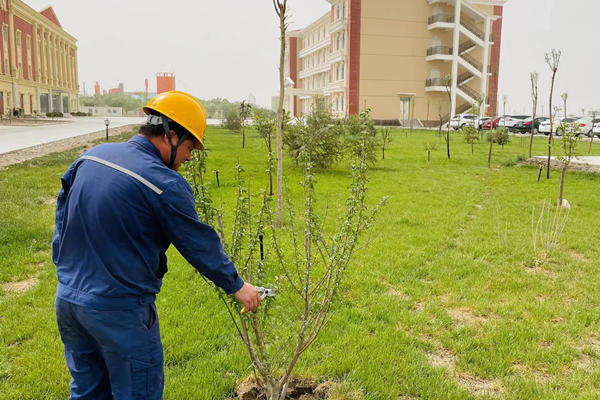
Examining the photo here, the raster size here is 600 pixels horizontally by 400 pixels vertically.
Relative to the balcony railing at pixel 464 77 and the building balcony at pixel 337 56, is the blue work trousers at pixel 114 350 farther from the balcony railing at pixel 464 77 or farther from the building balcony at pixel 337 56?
the balcony railing at pixel 464 77

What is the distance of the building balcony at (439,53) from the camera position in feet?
143

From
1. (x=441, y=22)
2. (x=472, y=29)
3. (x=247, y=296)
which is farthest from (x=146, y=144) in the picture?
(x=472, y=29)

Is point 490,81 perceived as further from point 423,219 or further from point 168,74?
point 168,74

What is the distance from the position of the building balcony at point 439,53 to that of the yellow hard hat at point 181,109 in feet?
147

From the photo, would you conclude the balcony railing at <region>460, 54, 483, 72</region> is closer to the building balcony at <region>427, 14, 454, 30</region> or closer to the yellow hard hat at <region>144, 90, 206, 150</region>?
the building balcony at <region>427, 14, 454, 30</region>

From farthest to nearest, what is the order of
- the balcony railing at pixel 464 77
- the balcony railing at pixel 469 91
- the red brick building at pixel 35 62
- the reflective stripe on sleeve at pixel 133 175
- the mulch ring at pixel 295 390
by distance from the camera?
the balcony railing at pixel 464 77
the red brick building at pixel 35 62
the balcony railing at pixel 469 91
the mulch ring at pixel 295 390
the reflective stripe on sleeve at pixel 133 175

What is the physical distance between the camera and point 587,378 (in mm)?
3662

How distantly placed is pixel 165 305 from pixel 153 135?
116 inches

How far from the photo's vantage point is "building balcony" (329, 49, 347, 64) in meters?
46.0

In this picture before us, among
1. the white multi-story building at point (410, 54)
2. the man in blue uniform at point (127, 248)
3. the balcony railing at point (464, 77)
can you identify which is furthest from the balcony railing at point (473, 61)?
the man in blue uniform at point (127, 248)

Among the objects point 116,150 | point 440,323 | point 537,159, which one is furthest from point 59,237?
point 537,159

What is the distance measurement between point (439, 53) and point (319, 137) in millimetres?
34014

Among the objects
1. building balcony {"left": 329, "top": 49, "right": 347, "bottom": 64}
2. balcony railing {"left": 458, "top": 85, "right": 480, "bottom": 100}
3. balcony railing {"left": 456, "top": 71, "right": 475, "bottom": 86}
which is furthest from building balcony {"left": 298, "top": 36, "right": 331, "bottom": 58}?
balcony railing {"left": 458, "top": 85, "right": 480, "bottom": 100}

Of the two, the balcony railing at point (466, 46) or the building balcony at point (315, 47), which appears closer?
the balcony railing at point (466, 46)
